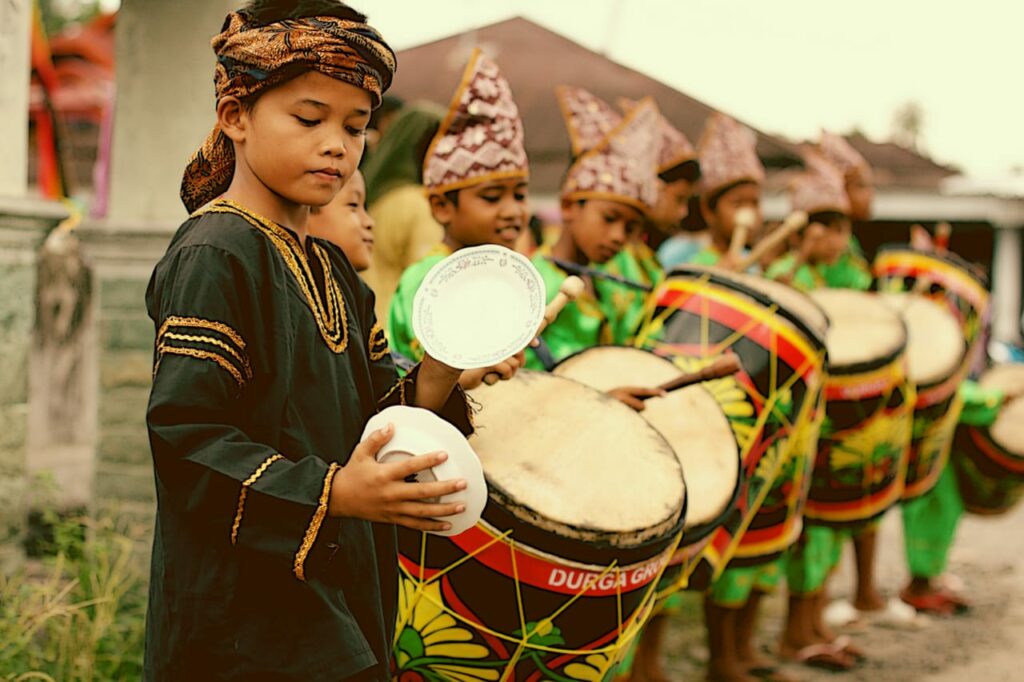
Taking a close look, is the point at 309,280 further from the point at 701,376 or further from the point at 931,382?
the point at 931,382

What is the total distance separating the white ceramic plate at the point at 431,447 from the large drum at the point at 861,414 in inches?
125

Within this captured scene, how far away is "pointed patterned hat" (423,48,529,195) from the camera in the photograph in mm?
3396

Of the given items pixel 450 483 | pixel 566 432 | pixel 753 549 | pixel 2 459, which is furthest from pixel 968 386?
pixel 450 483

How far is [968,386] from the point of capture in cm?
598

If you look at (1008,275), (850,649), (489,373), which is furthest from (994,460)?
(1008,275)

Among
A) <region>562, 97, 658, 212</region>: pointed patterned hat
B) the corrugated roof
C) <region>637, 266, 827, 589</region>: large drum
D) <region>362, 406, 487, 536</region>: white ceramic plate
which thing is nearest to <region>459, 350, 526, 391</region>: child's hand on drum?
<region>362, 406, 487, 536</region>: white ceramic plate

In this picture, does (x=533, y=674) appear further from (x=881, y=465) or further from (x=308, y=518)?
(x=881, y=465)

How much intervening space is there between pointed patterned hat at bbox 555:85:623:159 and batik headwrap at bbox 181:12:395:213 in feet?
8.10

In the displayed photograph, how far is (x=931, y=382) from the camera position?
5.28m

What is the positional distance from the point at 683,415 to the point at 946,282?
3.25m

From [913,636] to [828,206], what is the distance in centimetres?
207

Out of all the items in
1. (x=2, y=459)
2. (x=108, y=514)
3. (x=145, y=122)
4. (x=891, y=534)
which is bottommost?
(x=891, y=534)

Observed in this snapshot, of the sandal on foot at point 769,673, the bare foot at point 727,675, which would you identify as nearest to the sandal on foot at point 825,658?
the sandal on foot at point 769,673

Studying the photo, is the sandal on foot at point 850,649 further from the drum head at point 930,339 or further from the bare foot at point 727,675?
Answer: the drum head at point 930,339
